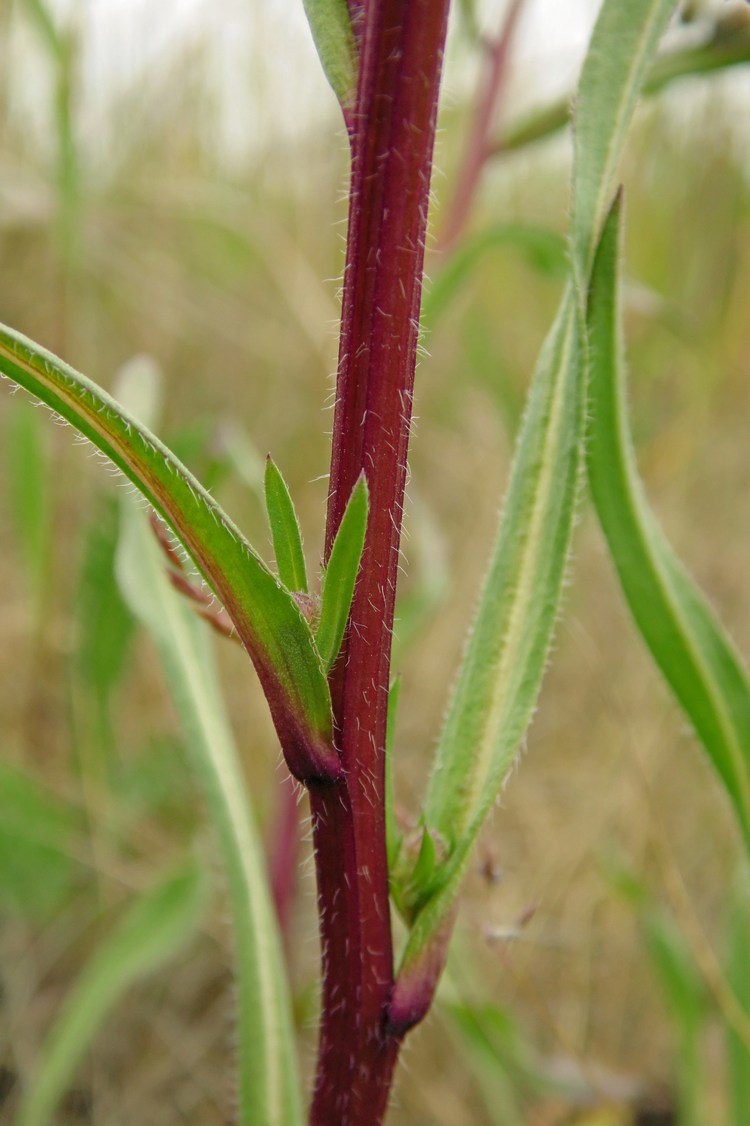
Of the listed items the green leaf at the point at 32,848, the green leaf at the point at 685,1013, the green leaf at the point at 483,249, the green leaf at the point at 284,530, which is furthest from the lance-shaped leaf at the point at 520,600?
the green leaf at the point at 32,848

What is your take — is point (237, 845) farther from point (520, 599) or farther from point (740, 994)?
point (740, 994)

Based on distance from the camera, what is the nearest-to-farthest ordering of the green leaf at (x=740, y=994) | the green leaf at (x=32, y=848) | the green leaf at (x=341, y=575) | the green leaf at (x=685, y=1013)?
the green leaf at (x=341, y=575) → the green leaf at (x=740, y=994) → the green leaf at (x=685, y=1013) → the green leaf at (x=32, y=848)

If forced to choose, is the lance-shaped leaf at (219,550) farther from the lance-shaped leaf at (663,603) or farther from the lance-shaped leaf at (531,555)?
the lance-shaped leaf at (663,603)

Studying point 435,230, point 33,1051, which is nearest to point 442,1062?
point 33,1051

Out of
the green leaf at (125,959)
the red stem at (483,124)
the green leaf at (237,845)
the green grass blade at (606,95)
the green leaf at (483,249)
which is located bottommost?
the green leaf at (125,959)

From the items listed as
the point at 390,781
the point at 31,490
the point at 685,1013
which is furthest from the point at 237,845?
the point at 31,490

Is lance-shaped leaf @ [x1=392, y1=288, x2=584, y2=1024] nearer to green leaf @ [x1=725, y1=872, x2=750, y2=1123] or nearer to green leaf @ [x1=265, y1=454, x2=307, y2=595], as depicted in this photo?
green leaf @ [x1=265, y1=454, x2=307, y2=595]

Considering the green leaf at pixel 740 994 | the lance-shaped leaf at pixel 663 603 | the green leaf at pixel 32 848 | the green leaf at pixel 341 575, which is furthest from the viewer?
the green leaf at pixel 32 848
